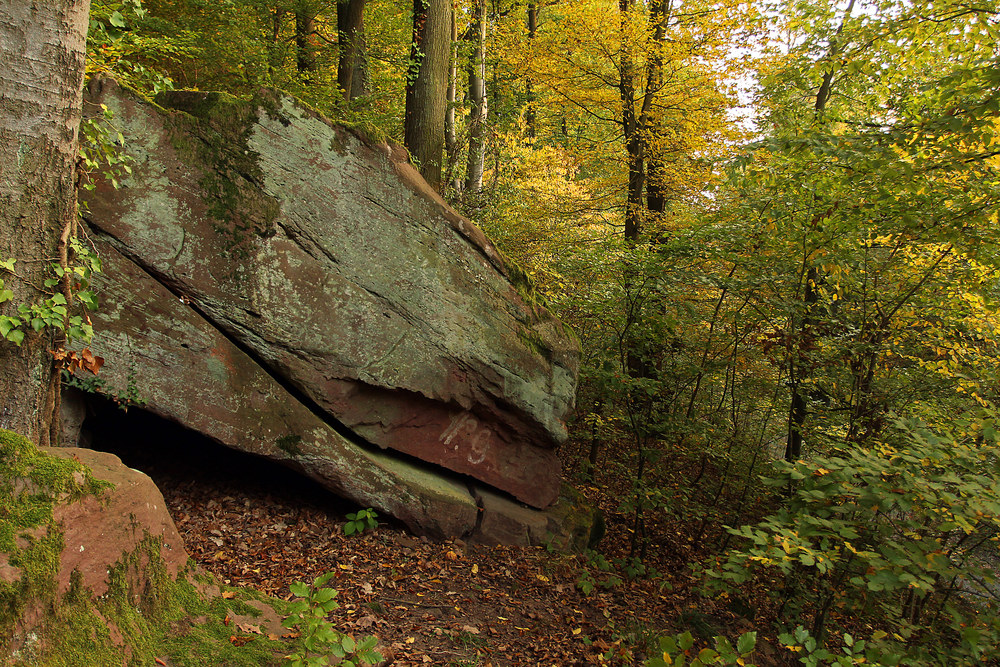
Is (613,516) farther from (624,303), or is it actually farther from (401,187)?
(401,187)

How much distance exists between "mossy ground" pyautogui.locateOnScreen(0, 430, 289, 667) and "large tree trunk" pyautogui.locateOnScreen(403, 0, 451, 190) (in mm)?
6400

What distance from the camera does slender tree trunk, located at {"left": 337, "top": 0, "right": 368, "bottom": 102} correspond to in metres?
9.85

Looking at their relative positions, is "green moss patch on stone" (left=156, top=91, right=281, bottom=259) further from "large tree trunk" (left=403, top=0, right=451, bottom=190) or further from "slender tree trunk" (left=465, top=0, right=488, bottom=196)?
"slender tree trunk" (left=465, top=0, right=488, bottom=196)

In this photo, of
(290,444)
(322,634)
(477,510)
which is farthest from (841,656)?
(290,444)

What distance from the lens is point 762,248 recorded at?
761 cm

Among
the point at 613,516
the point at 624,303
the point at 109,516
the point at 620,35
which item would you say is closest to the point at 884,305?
the point at 624,303

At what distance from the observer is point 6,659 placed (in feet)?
7.19

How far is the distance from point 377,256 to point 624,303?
3421mm

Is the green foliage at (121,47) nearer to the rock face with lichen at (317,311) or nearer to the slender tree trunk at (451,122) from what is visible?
the rock face with lichen at (317,311)

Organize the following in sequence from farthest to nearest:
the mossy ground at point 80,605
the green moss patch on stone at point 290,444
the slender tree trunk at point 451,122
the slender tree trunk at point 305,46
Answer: the slender tree trunk at point 305,46 → the slender tree trunk at point 451,122 → the green moss patch on stone at point 290,444 → the mossy ground at point 80,605

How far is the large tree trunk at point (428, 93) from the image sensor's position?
8.54 metres

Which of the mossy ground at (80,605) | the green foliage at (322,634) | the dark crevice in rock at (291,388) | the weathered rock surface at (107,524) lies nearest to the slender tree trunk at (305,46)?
the dark crevice in rock at (291,388)

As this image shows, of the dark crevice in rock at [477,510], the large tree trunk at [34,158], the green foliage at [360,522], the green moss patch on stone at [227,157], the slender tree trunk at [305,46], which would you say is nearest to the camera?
the large tree trunk at [34,158]

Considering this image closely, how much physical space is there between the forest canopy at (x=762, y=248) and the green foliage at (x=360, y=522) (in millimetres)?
3361
